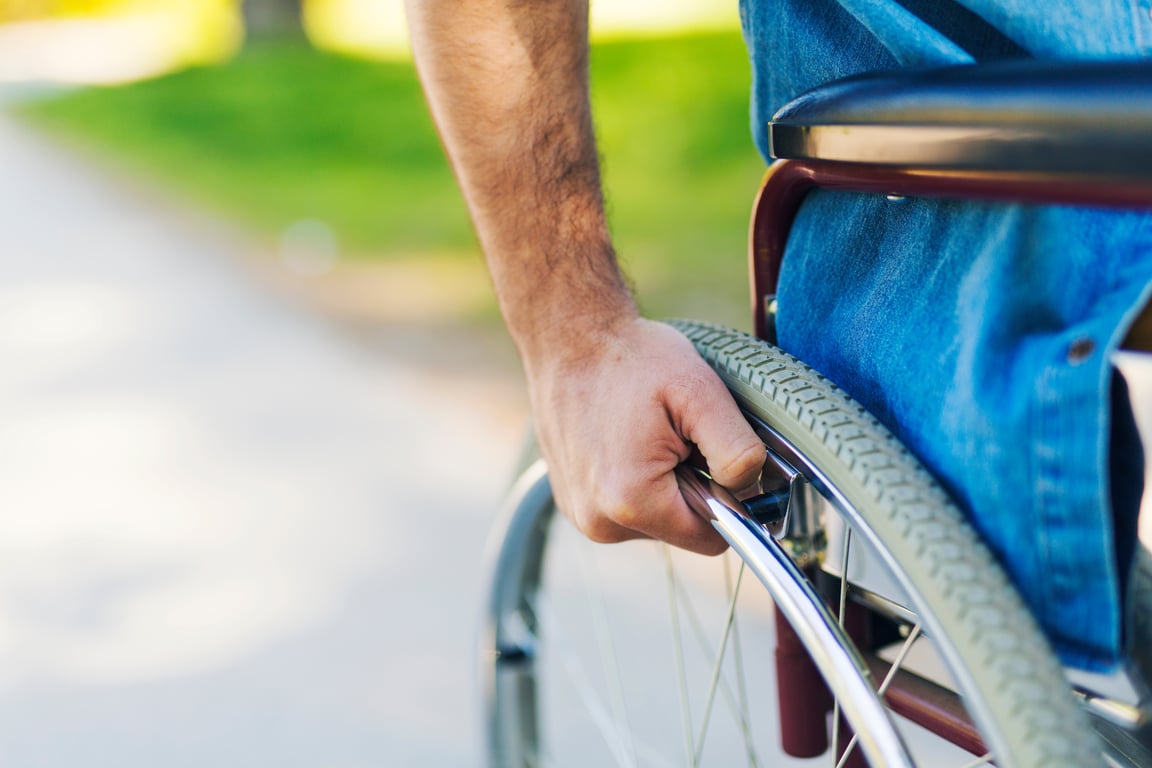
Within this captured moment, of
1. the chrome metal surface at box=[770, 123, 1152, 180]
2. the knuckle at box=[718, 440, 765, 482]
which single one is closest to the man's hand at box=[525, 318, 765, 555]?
the knuckle at box=[718, 440, 765, 482]

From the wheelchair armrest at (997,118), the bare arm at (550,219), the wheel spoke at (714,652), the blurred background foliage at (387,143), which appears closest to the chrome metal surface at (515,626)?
the wheel spoke at (714,652)

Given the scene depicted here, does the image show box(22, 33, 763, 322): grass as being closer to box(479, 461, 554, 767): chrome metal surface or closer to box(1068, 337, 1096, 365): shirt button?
box(479, 461, 554, 767): chrome metal surface

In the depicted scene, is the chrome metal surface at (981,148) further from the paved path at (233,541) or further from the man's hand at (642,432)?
the paved path at (233,541)

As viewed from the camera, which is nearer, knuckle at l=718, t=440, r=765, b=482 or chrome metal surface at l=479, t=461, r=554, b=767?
knuckle at l=718, t=440, r=765, b=482

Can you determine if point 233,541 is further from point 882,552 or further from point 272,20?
point 272,20

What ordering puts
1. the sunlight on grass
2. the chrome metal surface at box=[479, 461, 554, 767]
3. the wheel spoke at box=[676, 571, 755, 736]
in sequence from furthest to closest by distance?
the sunlight on grass
the chrome metal surface at box=[479, 461, 554, 767]
the wheel spoke at box=[676, 571, 755, 736]

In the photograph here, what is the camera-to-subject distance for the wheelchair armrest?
656mm

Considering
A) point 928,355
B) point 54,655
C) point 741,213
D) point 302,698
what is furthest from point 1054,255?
point 741,213

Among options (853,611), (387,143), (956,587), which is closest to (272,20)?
(387,143)

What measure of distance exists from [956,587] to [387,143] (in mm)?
7655

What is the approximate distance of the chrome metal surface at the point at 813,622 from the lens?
2.66ft

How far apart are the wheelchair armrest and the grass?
3001 millimetres

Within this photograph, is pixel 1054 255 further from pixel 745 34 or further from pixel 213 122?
pixel 213 122

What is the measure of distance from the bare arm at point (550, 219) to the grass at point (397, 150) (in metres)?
2.68
